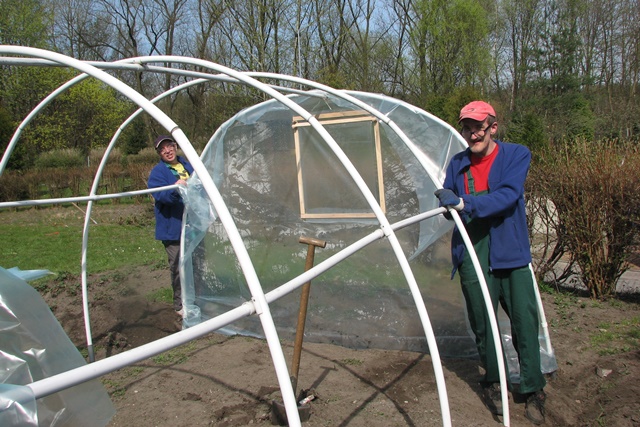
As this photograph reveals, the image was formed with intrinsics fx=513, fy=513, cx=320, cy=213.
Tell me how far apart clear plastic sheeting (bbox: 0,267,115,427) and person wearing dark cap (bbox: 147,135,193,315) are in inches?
90.7

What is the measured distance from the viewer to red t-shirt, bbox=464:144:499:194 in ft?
9.96

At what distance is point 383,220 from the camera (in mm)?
2256

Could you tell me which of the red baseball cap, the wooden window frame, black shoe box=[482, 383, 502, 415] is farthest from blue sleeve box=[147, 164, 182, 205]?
black shoe box=[482, 383, 502, 415]

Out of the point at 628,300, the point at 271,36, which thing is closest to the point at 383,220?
the point at 628,300

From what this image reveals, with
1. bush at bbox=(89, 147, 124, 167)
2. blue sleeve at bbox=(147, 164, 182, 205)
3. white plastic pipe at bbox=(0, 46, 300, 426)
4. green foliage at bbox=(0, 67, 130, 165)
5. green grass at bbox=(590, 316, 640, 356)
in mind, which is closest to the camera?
white plastic pipe at bbox=(0, 46, 300, 426)

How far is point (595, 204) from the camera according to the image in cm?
468

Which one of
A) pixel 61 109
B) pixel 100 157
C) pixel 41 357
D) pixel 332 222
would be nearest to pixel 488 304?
pixel 332 222

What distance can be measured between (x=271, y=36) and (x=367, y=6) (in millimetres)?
10334

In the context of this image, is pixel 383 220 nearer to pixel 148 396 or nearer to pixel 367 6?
pixel 148 396

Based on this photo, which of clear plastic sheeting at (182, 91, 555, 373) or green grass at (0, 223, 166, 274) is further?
green grass at (0, 223, 166, 274)

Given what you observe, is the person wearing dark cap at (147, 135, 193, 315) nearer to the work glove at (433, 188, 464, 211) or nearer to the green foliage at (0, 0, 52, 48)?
the work glove at (433, 188, 464, 211)

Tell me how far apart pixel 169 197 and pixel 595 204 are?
151 inches

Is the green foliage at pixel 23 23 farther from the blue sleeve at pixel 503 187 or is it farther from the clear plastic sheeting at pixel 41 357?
the blue sleeve at pixel 503 187

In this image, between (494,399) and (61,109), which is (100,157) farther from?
(494,399)
